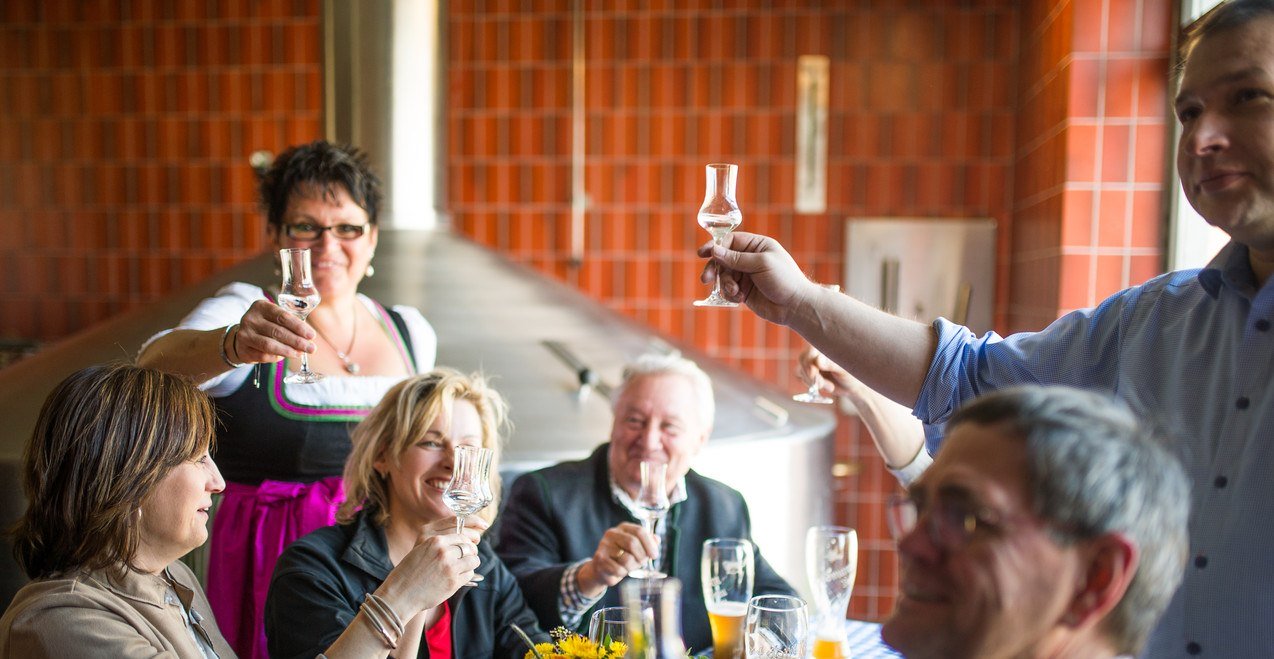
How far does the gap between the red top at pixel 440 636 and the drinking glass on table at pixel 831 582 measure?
666mm

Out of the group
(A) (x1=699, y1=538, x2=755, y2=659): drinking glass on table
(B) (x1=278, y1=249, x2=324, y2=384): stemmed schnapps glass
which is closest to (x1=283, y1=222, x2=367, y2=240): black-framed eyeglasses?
(B) (x1=278, y1=249, x2=324, y2=384): stemmed schnapps glass

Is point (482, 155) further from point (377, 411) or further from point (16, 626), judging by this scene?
point (16, 626)

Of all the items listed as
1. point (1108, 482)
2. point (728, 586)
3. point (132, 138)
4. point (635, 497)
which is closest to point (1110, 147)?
point (635, 497)

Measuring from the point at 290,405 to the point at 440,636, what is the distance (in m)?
0.59

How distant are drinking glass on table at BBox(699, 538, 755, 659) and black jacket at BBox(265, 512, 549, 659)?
414 mm

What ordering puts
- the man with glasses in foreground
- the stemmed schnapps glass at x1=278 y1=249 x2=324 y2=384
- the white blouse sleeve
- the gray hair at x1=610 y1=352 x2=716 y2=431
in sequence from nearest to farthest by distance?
the man with glasses in foreground → the stemmed schnapps glass at x1=278 y1=249 x2=324 y2=384 → the white blouse sleeve → the gray hair at x1=610 y1=352 x2=716 y2=431

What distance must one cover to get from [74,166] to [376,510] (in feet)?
13.4

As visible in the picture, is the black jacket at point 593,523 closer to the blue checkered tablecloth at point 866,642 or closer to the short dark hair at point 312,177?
Answer: the blue checkered tablecloth at point 866,642

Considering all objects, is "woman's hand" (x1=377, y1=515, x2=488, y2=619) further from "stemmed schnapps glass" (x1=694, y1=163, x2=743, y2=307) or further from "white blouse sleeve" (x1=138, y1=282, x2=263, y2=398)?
"white blouse sleeve" (x1=138, y1=282, x2=263, y2=398)

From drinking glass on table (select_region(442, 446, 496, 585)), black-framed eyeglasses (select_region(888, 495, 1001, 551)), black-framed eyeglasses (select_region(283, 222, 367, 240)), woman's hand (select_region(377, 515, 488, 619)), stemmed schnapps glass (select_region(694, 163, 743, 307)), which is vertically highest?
stemmed schnapps glass (select_region(694, 163, 743, 307))

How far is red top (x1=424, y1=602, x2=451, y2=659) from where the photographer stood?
6.44 ft

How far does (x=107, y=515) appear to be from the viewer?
1419mm

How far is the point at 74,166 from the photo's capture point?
17.2 ft

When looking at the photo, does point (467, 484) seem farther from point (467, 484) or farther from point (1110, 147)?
point (1110, 147)
